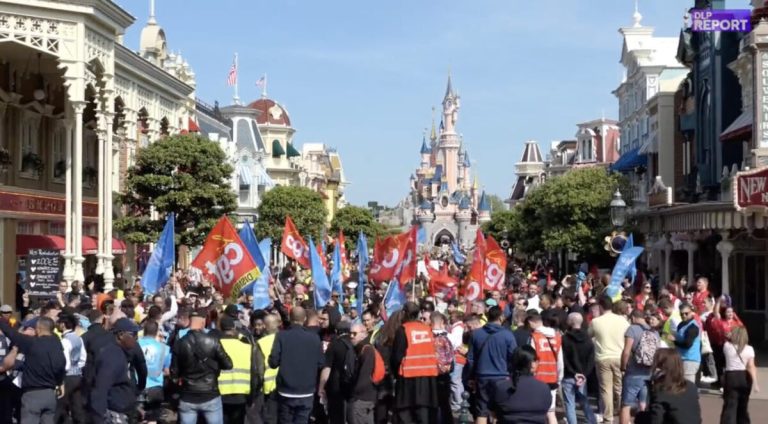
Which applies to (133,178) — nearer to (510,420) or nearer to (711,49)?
(711,49)

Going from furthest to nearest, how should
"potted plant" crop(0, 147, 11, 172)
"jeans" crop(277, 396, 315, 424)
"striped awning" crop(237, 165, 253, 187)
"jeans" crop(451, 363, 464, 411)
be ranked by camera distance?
"striped awning" crop(237, 165, 253, 187) < "potted plant" crop(0, 147, 11, 172) < "jeans" crop(451, 363, 464, 411) < "jeans" crop(277, 396, 315, 424)

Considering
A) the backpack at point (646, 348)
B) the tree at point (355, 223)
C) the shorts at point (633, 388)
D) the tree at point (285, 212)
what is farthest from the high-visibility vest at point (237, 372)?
the tree at point (355, 223)

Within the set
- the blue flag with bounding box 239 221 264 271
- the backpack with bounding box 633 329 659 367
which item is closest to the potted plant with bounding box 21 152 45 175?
the blue flag with bounding box 239 221 264 271

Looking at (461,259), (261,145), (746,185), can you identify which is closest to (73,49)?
(746,185)

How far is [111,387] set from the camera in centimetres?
1227

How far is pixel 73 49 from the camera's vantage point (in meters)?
27.6

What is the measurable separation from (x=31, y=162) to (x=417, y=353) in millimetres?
22697

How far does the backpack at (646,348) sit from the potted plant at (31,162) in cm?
2329

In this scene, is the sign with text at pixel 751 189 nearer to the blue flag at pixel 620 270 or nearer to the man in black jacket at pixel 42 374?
the blue flag at pixel 620 270

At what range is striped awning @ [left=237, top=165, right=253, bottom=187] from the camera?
73.7 metres

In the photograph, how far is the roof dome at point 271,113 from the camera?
98938mm

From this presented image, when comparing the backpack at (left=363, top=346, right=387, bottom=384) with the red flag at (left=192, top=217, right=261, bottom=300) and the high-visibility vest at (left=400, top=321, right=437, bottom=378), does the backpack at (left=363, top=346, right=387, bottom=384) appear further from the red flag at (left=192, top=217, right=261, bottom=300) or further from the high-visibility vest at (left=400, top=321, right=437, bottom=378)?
the red flag at (left=192, top=217, right=261, bottom=300)

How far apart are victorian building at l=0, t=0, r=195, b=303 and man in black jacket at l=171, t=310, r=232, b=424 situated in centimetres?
1669

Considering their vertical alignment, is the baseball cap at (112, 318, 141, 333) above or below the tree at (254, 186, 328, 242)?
below
